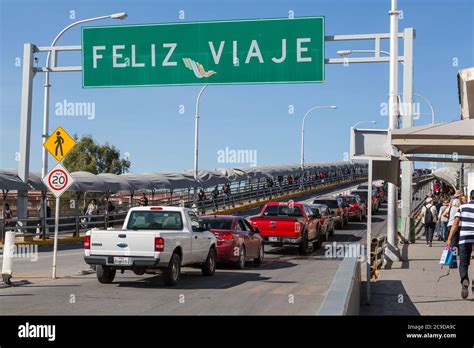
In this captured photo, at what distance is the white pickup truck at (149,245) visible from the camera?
48.3 feet

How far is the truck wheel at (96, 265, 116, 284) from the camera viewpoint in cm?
1542

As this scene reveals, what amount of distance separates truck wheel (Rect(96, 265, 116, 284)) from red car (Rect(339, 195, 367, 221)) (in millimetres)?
25745

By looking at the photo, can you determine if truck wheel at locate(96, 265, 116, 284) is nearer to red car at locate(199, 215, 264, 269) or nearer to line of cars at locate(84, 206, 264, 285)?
line of cars at locate(84, 206, 264, 285)

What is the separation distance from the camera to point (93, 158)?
9012 centimetres

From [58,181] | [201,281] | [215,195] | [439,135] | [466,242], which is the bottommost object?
[201,281]

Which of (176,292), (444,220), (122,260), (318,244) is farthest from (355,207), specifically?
(176,292)

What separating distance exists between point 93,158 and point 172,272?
252ft

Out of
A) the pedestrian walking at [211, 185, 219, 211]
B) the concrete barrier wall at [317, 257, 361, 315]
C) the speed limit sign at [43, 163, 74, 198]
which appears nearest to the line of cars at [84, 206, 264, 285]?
the speed limit sign at [43, 163, 74, 198]

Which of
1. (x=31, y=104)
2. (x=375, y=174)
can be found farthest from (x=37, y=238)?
(x=375, y=174)

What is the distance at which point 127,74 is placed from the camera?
21.4 meters

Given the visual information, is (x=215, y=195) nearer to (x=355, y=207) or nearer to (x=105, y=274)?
(x=355, y=207)
